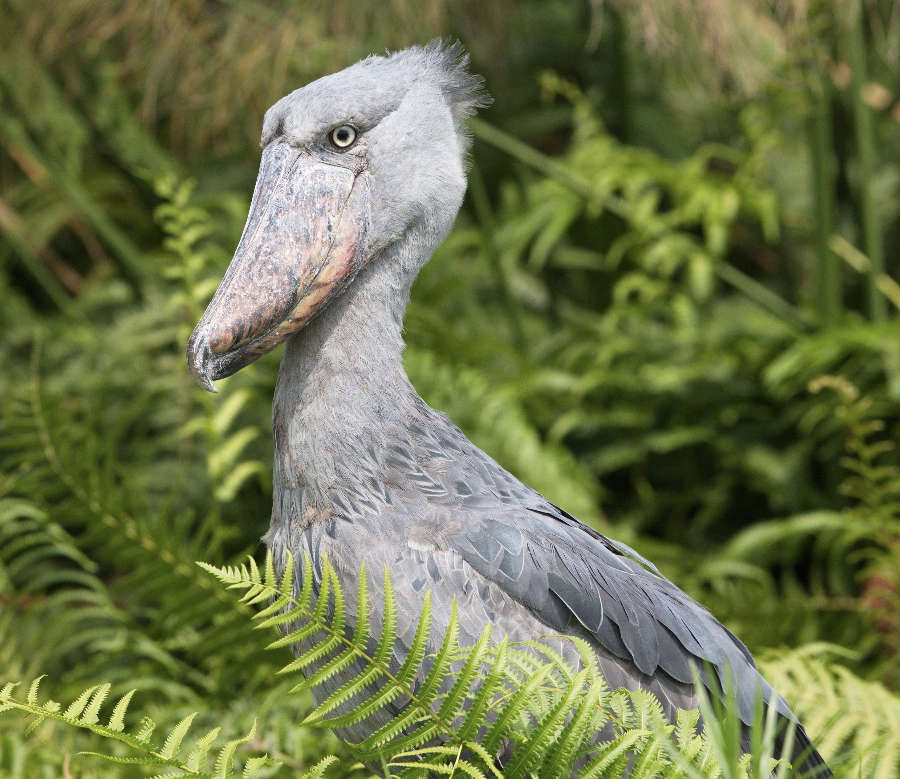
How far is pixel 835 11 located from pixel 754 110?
0.50 metres

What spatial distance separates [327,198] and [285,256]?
99 millimetres

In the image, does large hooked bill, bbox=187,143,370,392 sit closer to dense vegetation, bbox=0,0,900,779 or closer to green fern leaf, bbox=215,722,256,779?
green fern leaf, bbox=215,722,256,779

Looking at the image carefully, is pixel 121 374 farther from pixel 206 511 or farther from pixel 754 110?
pixel 754 110

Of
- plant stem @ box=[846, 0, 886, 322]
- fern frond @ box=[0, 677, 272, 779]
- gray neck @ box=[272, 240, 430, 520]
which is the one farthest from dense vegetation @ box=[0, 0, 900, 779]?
fern frond @ box=[0, 677, 272, 779]

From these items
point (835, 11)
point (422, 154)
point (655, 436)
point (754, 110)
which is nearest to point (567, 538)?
point (422, 154)

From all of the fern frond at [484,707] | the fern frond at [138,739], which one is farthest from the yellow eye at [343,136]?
the fern frond at [138,739]

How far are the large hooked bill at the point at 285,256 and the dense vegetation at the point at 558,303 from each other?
0.81 m

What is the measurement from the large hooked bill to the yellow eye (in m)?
0.03

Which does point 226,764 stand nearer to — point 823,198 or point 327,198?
point 327,198

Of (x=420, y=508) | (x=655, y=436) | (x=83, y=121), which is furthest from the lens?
(x=83, y=121)

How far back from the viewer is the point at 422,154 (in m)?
1.37

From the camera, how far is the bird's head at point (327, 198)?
1220mm

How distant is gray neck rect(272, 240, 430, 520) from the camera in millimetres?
1324

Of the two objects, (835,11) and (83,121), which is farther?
(83,121)
